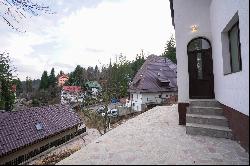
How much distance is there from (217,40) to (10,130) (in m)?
18.6

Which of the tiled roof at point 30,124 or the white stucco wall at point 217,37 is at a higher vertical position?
the white stucco wall at point 217,37

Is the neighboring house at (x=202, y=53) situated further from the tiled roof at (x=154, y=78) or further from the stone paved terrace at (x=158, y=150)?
the tiled roof at (x=154, y=78)

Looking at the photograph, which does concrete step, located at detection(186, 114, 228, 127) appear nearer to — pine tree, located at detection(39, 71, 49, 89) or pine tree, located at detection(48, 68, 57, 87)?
pine tree, located at detection(48, 68, 57, 87)

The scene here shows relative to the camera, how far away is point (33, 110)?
25375 mm

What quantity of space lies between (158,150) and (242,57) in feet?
9.76

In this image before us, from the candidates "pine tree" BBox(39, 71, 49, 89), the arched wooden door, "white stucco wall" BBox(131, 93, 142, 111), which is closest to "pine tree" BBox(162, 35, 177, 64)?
"white stucco wall" BBox(131, 93, 142, 111)

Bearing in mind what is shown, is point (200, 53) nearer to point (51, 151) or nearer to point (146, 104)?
point (51, 151)

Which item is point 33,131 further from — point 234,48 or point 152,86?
point 234,48

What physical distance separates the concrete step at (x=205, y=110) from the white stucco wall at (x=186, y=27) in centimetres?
74

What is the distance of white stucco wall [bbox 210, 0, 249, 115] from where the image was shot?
16.7ft

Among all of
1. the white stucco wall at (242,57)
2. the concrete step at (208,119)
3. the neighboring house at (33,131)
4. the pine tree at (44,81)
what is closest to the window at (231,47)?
the white stucco wall at (242,57)

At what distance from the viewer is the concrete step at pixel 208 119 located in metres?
7.47

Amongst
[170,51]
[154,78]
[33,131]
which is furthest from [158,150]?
[170,51]

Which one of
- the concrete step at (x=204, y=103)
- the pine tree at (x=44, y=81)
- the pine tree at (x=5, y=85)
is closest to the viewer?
the concrete step at (x=204, y=103)
